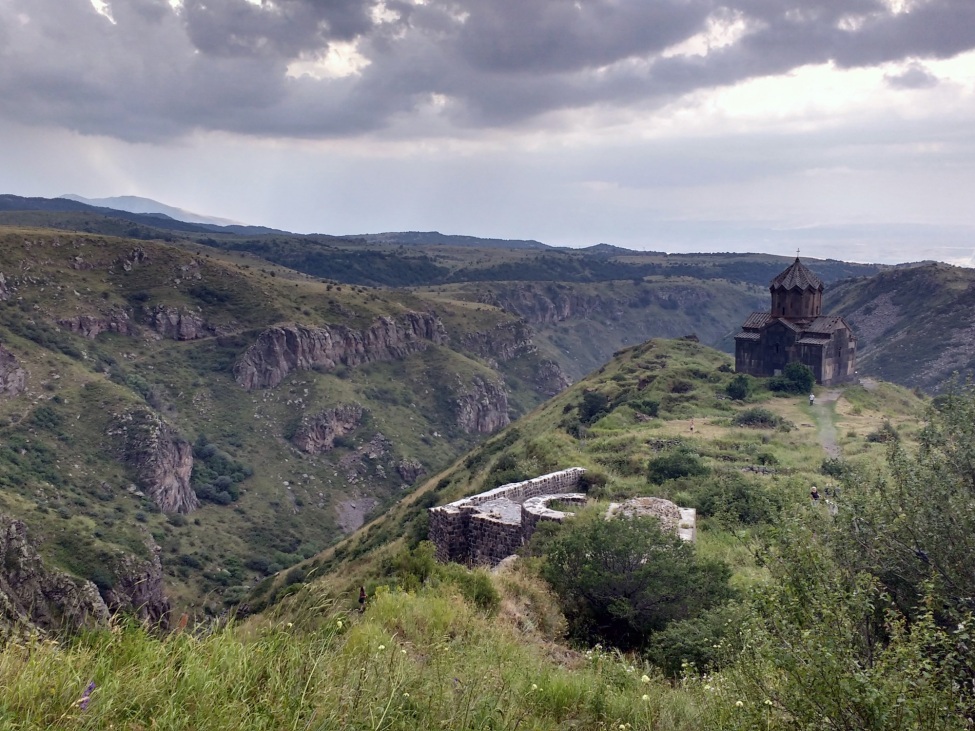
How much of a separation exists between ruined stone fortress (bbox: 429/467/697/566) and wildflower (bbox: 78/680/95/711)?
1168cm

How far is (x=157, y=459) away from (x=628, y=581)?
69252 mm

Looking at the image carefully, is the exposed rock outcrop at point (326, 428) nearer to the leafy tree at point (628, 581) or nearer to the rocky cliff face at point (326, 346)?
the rocky cliff face at point (326, 346)

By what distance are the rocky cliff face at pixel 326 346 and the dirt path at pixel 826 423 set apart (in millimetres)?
72892

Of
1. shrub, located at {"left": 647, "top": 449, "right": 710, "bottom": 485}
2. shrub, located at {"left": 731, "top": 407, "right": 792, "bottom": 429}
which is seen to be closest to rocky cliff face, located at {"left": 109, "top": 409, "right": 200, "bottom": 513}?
shrub, located at {"left": 731, "top": 407, "right": 792, "bottom": 429}

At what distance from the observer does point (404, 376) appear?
113438 millimetres

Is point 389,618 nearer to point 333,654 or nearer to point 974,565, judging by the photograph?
point 333,654

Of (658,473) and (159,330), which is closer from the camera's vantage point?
(658,473)

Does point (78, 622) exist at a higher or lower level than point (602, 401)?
higher

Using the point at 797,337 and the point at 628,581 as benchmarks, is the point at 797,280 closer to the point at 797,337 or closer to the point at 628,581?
the point at 797,337

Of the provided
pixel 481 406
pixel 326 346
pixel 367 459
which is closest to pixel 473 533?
pixel 367 459

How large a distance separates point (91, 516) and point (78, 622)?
61429mm

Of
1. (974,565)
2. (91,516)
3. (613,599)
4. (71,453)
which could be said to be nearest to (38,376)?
(71,453)

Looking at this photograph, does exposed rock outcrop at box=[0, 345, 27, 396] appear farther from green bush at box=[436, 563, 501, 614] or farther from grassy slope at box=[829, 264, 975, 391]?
grassy slope at box=[829, 264, 975, 391]

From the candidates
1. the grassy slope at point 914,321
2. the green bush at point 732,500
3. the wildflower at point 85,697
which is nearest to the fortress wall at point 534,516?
the green bush at point 732,500
